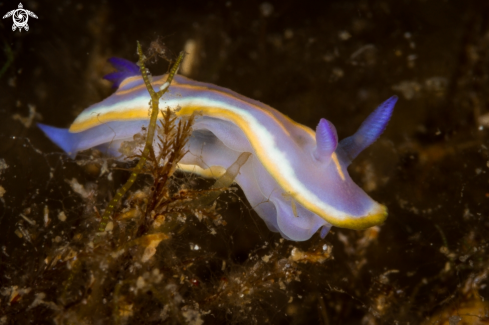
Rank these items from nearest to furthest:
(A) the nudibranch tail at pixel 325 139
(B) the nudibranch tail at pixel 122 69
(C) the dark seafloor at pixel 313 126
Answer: (A) the nudibranch tail at pixel 325 139
(C) the dark seafloor at pixel 313 126
(B) the nudibranch tail at pixel 122 69

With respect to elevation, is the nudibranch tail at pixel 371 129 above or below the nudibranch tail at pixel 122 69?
below

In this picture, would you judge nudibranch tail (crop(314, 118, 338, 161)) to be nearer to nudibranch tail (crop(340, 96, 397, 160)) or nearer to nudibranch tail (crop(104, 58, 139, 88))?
nudibranch tail (crop(340, 96, 397, 160))

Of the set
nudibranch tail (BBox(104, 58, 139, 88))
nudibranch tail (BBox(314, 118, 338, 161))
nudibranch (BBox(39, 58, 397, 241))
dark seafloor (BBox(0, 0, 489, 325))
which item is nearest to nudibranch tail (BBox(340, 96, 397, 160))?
nudibranch (BBox(39, 58, 397, 241))

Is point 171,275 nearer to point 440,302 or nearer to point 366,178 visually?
point 366,178

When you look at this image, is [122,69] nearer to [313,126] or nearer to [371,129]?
[313,126]

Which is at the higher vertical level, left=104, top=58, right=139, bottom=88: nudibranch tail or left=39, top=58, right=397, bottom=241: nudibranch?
left=104, top=58, right=139, bottom=88: nudibranch tail

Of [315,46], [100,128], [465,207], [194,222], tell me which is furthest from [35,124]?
[465,207]

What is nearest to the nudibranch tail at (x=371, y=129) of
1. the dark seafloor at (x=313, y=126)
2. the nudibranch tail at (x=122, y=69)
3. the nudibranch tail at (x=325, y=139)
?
the nudibranch tail at (x=325, y=139)

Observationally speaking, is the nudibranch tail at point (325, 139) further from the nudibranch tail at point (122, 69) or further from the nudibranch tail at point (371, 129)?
the nudibranch tail at point (122, 69)
